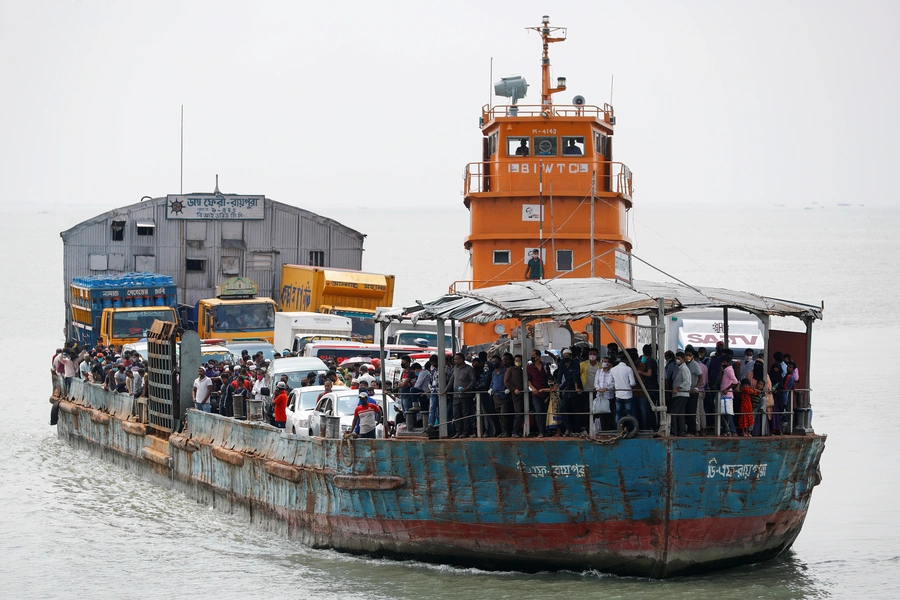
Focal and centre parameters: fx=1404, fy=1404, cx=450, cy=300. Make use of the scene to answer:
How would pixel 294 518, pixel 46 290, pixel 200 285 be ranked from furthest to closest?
pixel 46 290 < pixel 200 285 < pixel 294 518

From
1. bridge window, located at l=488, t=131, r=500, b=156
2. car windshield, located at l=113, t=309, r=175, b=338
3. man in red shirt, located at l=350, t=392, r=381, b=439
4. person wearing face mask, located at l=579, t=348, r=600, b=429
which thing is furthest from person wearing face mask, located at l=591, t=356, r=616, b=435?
car windshield, located at l=113, t=309, r=175, b=338

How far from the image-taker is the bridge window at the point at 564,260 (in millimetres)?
33062

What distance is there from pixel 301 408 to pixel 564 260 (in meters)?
10.1

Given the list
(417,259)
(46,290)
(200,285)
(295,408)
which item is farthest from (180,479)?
(417,259)

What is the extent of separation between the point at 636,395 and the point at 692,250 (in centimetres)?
16649

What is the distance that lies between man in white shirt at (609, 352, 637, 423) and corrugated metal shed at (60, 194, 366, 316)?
31444 mm

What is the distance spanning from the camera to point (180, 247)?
49156mm

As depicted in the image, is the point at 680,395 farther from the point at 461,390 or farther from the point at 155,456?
the point at 155,456

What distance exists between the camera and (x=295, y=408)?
2527cm

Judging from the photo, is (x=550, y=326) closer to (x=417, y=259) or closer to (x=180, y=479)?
(x=180, y=479)

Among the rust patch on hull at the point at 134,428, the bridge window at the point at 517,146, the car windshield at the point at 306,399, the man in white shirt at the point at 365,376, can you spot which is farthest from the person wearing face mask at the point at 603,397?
the rust patch on hull at the point at 134,428

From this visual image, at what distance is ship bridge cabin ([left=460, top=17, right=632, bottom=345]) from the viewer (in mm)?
32812

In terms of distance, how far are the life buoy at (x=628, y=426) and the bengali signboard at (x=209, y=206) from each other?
32006 millimetres

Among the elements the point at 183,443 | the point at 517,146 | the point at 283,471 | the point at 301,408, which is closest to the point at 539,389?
the point at 283,471
